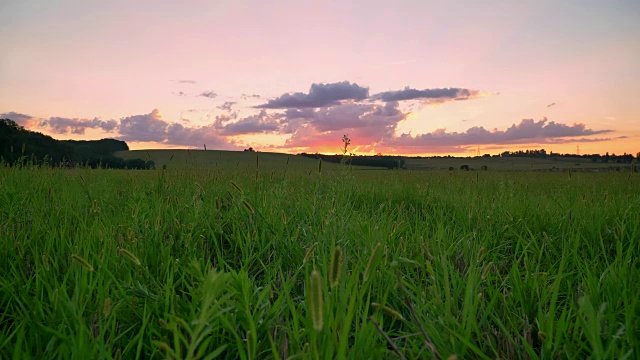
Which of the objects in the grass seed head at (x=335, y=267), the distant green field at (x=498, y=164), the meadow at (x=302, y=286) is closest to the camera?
the grass seed head at (x=335, y=267)

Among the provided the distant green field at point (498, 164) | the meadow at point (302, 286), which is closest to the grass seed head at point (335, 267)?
the meadow at point (302, 286)

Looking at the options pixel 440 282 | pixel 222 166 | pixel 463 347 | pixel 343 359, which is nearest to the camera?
pixel 343 359

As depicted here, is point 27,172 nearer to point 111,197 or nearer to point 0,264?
point 111,197

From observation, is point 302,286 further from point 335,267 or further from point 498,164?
point 498,164

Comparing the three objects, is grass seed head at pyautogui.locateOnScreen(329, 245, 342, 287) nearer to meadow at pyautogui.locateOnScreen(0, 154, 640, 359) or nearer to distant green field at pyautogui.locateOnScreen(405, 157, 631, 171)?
meadow at pyautogui.locateOnScreen(0, 154, 640, 359)

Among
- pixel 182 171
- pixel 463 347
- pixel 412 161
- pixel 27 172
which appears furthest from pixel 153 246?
pixel 412 161

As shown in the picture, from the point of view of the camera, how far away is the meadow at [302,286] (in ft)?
4.61

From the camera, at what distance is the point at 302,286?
2.38 meters

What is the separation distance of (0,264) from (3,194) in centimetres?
217

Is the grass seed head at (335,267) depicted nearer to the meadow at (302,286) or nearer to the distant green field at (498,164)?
the meadow at (302,286)

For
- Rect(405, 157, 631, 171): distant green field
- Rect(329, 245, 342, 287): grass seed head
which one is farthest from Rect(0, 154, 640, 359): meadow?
Rect(405, 157, 631, 171): distant green field

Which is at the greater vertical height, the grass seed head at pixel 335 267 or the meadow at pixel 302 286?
the grass seed head at pixel 335 267

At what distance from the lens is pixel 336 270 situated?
945 millimetres

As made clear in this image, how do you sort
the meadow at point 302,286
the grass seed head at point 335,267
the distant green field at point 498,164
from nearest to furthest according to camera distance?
the grass seed head at point 335,267
the meadow at point 302,286
the distant green field at point 498,164
